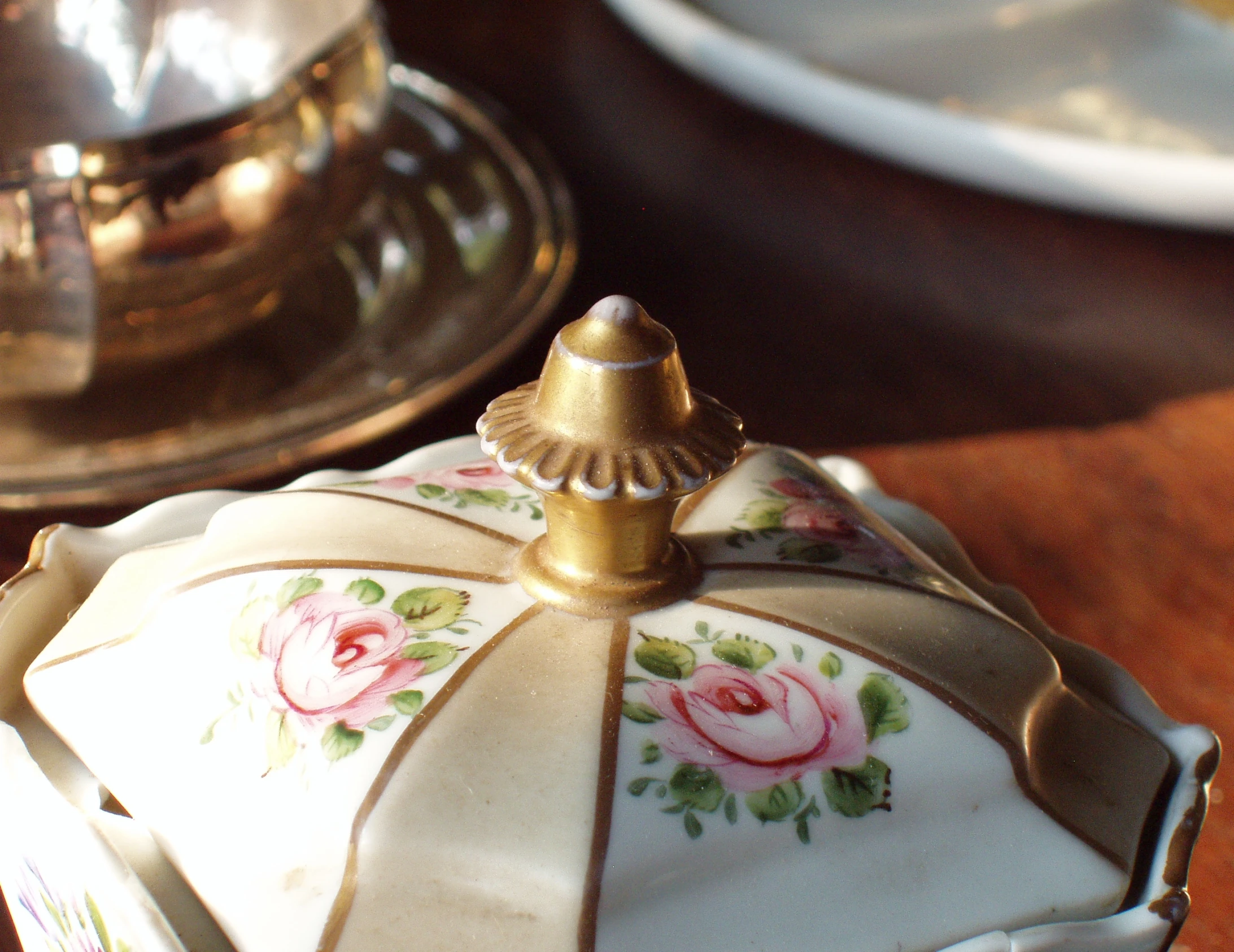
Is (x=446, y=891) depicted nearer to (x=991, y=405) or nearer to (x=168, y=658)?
(x=168, y=658)

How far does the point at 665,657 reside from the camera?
35 cm

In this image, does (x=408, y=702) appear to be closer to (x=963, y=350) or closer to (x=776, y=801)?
(x=776, y=801)

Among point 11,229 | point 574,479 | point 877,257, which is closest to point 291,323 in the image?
point 11,229

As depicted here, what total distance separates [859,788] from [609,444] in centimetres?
12

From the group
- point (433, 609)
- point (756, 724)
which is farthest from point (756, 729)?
point (433, 609)

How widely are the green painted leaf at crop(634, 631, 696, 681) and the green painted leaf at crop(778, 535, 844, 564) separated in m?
0.06

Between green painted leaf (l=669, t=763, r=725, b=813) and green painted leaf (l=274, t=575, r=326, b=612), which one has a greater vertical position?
green painted leaf (l=274, t=575, r=326, b=612)

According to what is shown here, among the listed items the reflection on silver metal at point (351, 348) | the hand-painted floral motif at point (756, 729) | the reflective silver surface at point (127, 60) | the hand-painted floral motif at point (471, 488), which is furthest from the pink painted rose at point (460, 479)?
the reflective silver surface at point (127, 60)

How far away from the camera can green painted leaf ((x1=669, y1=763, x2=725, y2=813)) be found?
0.33 meters

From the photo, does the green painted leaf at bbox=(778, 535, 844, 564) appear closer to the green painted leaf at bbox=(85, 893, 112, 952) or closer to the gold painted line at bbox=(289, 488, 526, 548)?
the gold painted line at bbox=(289, 488, 526, 548)

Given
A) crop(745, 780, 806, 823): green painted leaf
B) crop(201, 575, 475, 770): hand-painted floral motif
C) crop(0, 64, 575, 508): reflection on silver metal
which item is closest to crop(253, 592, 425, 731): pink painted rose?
crop(201, 575, 475, 770): hand-painted floral motif

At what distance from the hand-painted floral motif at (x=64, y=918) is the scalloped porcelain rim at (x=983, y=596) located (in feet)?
0.11

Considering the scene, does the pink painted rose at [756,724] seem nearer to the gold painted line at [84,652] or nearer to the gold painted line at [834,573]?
the gold painted line at [834,573]

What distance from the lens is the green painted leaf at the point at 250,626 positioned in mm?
368
